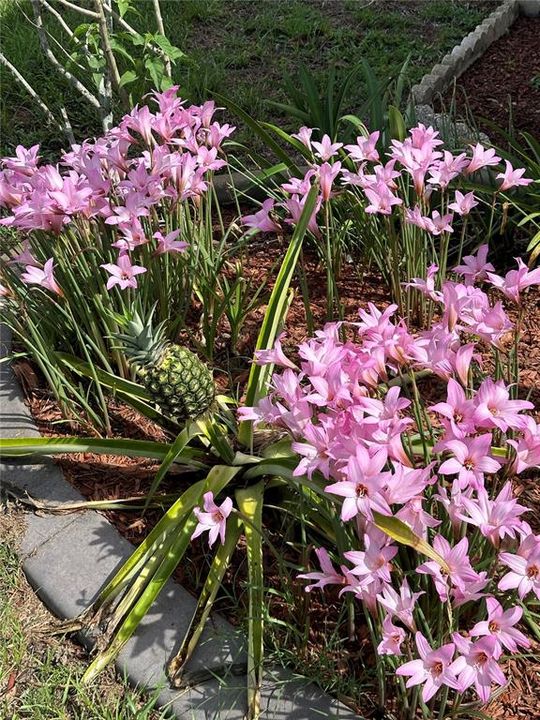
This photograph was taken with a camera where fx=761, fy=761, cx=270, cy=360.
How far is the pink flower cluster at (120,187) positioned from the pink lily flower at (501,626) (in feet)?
4.29

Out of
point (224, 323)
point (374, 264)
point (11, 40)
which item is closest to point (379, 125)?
point (374, 264)

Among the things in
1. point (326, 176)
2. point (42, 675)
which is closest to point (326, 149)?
point (326, 176)

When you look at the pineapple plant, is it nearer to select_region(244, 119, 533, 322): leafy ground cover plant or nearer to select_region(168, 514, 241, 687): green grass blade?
select_region(168, 514, 241, 687): green grass blade

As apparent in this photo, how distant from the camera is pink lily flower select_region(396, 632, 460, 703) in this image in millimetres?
1361

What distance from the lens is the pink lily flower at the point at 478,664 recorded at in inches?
53.4

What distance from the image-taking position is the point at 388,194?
2.25 metres

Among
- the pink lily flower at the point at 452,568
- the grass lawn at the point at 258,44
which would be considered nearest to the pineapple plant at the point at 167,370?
the pink lily flower at the point at 452,568

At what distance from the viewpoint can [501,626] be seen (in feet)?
A: 4.66

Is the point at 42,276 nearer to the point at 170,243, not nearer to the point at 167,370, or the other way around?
the point at 170,243

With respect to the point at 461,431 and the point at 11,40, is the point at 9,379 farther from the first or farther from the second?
the point at 11,40

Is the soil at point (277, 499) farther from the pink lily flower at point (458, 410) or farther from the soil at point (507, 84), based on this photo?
the soil at point (507, 84)

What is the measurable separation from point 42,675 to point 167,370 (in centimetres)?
86

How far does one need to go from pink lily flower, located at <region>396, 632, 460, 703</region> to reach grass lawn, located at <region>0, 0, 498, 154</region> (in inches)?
136

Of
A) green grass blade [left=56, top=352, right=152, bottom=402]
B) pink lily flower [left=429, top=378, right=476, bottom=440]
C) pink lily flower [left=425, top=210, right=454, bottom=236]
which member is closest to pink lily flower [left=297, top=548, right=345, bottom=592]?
pink lily flower [left=429, top=378, right=476, bottom=440]
